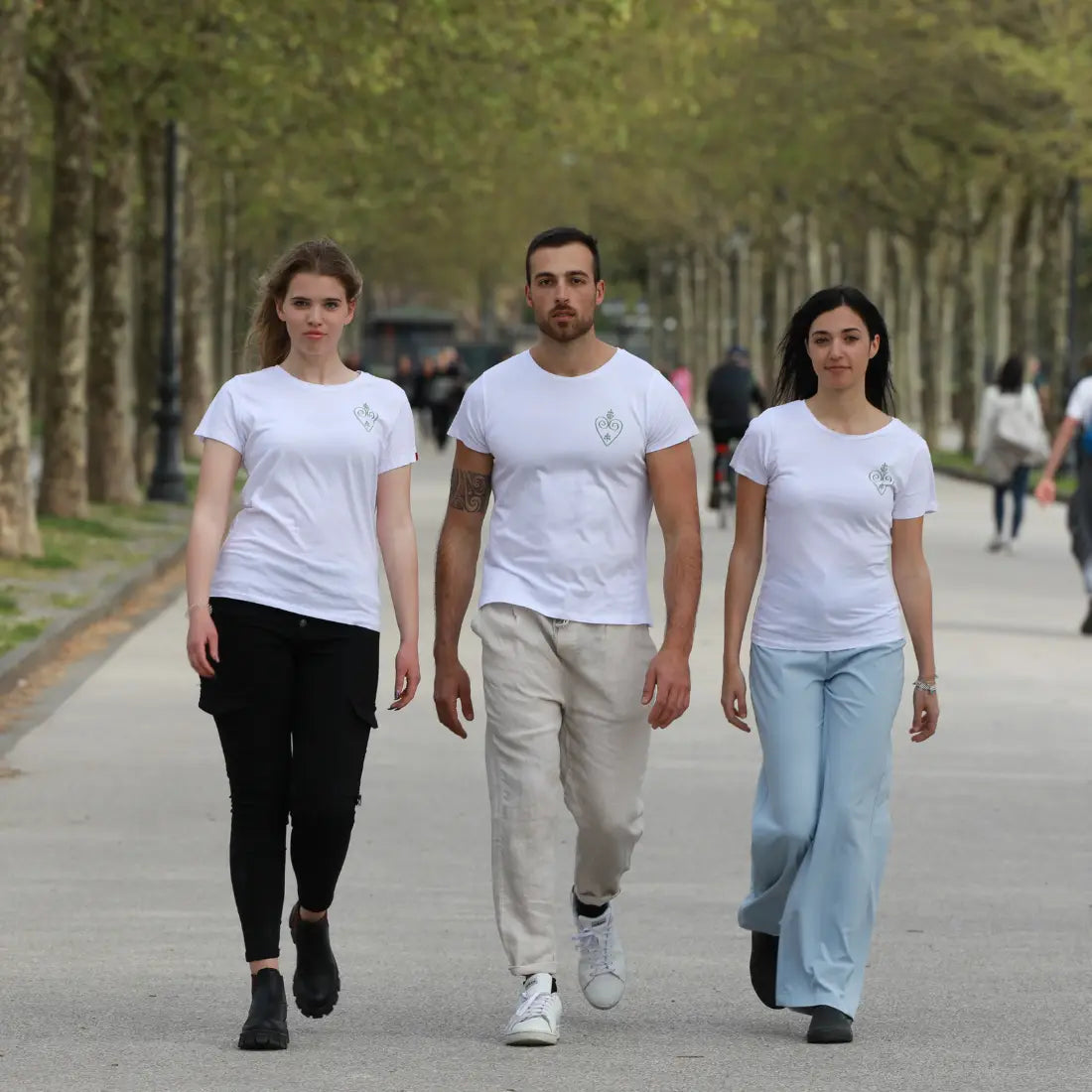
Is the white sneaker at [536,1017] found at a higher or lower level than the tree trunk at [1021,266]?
lower

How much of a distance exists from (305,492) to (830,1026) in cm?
163

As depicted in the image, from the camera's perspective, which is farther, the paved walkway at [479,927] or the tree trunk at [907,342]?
the tree trunk at [907,342]

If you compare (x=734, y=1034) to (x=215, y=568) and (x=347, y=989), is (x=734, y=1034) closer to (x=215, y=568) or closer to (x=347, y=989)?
(x=347, y=989)

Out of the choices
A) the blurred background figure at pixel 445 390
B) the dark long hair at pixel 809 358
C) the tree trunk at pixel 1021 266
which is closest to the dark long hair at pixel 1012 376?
the dark long hair at pixel 809 358

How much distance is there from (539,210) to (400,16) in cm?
5641

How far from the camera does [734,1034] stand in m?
6.69

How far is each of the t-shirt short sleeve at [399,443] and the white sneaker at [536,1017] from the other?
1.17 metres

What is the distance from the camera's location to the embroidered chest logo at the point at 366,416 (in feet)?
21.5

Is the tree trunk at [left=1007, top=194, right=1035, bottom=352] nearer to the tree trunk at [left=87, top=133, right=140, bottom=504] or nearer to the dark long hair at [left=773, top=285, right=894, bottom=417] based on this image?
the tree trunk at [left=87, top=133, right=140, bottom=504]

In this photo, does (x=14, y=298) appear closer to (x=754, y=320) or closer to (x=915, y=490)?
(x=915, y=490)

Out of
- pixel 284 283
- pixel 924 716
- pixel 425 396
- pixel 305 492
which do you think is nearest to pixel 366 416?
pixel 305 492

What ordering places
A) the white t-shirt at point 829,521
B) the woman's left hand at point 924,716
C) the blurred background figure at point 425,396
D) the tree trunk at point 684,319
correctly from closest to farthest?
the white t-shirt at point 829,521
the woman's left hand at point 924,716
the blurred background figure at point 425,396
the tree trunk at point 684,319

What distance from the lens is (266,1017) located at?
6.45m

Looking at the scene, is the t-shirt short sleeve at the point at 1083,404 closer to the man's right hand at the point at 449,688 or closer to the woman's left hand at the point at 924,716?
the woman's left hand at the point at 924,716
